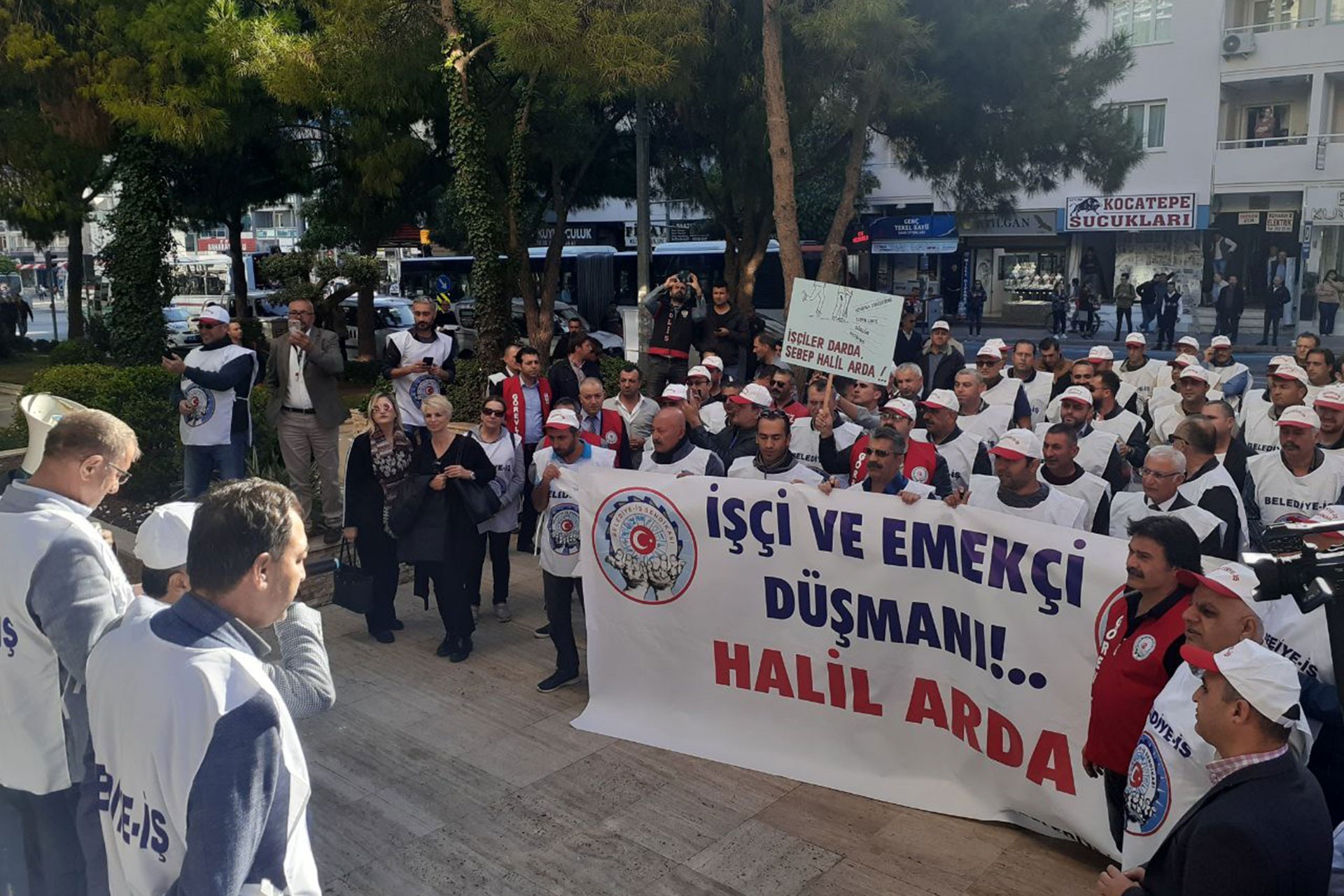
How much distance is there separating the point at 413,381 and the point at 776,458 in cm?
454

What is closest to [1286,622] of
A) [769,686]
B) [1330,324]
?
[769,686]

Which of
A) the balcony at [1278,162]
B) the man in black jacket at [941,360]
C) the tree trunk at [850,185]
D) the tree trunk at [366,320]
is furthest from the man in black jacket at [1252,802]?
the balcony at [1278,162]

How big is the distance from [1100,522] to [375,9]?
44.4ft

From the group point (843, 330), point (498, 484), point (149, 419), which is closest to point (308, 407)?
point (149, 419)

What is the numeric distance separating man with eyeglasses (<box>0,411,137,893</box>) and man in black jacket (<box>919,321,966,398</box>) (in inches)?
340

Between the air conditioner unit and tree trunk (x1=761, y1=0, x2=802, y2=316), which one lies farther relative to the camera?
the air conditioner unit

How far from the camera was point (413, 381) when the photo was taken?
989cm

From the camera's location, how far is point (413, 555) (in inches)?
282

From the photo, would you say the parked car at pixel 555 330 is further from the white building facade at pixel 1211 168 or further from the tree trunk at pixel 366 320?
the white building facade at pixel 1211 168

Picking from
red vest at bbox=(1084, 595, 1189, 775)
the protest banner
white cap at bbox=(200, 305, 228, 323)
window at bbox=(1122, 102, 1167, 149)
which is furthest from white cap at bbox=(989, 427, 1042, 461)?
window at bbox=(1122, 102, 1167, 149)

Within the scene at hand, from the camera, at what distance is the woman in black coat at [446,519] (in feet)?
23.4

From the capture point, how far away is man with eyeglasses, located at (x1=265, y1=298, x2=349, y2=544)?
29.7 ft

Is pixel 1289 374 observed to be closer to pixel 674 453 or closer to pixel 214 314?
pixel 674 453

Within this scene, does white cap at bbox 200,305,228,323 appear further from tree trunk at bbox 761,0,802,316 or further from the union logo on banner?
tree trunk at bbox 761,0,802,316
